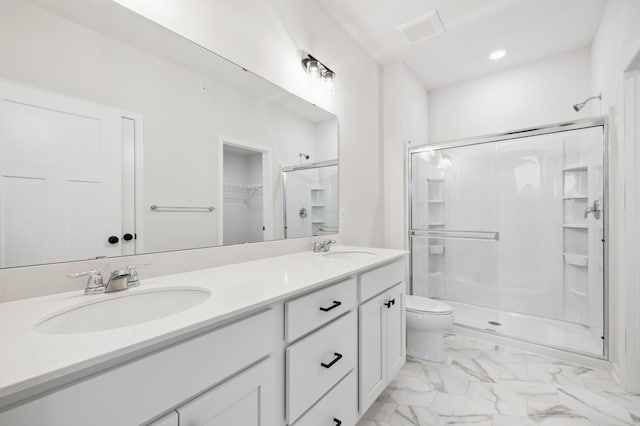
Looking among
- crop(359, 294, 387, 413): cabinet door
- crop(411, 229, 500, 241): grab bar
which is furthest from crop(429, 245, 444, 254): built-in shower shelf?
crop(359, 294, 387, 413): cabinet door

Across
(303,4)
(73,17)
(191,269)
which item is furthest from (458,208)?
(73,17)

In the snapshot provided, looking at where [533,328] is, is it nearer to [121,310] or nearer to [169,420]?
[169,420]

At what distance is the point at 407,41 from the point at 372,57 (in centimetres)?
34

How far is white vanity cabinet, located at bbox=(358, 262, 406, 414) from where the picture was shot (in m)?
1.30

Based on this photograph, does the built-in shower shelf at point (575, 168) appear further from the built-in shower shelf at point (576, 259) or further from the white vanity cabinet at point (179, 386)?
the white vanity cabinet at point (179, 386)

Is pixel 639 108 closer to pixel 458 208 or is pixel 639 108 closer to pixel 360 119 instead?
pixel 458 208

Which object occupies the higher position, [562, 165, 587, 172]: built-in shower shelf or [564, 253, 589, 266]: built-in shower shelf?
[562, 165, 587, 172]: built-in shower shelf

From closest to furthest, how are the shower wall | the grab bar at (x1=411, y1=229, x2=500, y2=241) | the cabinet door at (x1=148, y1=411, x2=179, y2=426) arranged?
the cabinet door at (x1=148, y1=411, x2=179, y2=426) → the shower wall → the grab bar at (x1=411, y1=229, x2=500, y2=241)

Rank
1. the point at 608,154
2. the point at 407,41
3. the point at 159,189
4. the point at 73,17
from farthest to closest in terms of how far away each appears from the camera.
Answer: the point at 407,41, the point at 608,154, the point at 159,189, the point at 73,17

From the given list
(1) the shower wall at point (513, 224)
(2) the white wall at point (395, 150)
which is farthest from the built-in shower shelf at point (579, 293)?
(2) the white wall at point (395, 150)

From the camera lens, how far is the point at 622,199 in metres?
1.68

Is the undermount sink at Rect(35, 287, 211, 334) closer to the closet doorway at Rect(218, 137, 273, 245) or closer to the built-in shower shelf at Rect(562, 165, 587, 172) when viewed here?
the closet doorway at Rect(218, 137, 273, 245)

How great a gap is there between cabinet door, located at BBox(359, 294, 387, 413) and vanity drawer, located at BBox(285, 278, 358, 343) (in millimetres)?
151

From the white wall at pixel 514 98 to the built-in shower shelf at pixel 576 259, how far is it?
1260 mm
